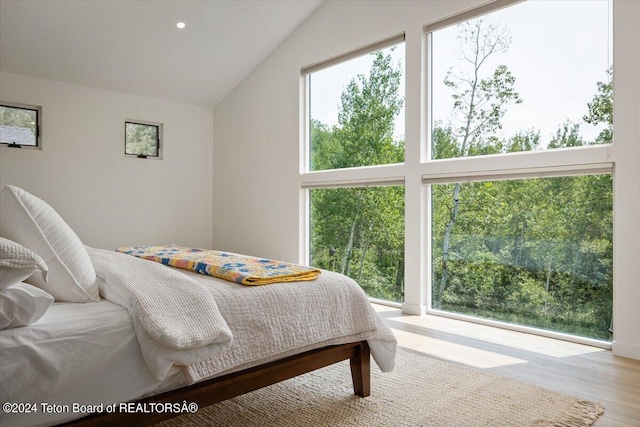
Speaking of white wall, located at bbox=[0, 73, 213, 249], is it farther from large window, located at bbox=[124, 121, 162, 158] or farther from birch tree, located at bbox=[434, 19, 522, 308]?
birch tree, located at bbox=[434, 19, 522, 308]

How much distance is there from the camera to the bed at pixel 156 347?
1.18 meters

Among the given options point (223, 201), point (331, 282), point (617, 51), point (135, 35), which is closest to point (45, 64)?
point (135, 35)

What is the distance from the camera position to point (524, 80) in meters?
3.44

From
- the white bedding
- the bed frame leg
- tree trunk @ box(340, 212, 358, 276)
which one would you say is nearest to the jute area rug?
the bed frame leg

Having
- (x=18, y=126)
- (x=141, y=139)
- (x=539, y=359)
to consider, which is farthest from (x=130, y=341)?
(x=141, y=139)

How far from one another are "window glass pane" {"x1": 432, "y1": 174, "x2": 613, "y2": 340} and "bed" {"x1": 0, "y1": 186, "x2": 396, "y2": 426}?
5.98 feet

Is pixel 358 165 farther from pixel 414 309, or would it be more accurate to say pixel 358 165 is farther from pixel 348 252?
pixel 414 309

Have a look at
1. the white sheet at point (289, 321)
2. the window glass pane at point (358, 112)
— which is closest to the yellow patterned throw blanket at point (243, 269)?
the white sheet at point (289, 321)

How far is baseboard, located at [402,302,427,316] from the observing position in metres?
3.89

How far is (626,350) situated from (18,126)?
575 cm

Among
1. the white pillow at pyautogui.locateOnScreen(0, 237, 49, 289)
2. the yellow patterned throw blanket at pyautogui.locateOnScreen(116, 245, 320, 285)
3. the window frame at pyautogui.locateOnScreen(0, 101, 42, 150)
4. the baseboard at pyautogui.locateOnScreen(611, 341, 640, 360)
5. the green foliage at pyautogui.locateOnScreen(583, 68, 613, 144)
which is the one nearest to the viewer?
the white pillow at pyautogui.locateOnScreen(0, 237, 49, 289)

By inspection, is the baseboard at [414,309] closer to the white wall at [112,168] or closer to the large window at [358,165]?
the large window at [358,165]

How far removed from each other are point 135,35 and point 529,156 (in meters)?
3.94

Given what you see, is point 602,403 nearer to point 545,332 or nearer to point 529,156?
point 545,332
